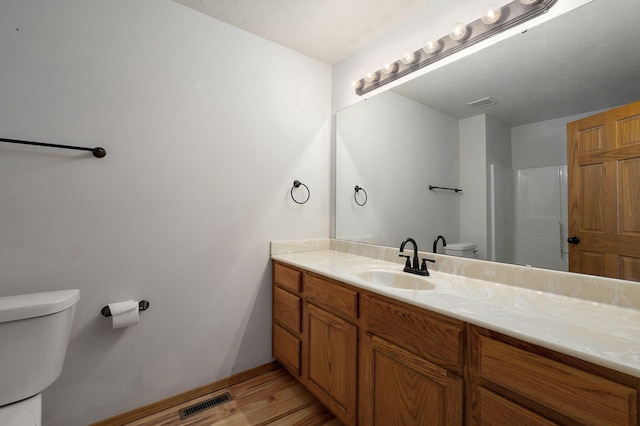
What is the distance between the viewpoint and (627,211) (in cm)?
100

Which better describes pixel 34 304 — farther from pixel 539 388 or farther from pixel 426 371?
pixel 539 388

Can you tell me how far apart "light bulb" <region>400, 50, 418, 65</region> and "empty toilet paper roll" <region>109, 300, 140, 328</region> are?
6.81 feet

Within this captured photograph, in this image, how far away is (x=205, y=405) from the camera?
160 centimetres

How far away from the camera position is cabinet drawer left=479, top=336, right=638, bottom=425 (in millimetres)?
616

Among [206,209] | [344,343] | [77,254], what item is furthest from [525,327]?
[77,254]

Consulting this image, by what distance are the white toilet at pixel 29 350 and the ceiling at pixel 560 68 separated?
2.15 m

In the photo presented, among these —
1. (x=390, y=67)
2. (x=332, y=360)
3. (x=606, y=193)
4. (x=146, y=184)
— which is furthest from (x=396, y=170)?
(x=146, y=184)

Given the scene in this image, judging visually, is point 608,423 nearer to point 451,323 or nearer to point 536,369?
point 536,369

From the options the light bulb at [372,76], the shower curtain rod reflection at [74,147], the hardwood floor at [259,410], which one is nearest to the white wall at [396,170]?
the light bulb at [372,76]

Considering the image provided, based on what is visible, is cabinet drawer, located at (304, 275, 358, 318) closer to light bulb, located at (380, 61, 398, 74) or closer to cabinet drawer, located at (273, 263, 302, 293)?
cabinet drawer, located at (273, 263, 302, 293)

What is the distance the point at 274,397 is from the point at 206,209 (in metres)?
1.23

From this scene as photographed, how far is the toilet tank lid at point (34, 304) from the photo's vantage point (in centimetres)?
102

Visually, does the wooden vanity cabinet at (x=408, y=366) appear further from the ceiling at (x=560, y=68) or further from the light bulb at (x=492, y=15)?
the light bulb at (x=492, y=15)

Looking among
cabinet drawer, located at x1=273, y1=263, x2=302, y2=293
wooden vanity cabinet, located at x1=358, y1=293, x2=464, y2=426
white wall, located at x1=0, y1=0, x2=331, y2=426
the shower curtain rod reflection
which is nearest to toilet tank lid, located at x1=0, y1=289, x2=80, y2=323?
white wall, located at x1=0, y1=0, x2=331, y2=426
